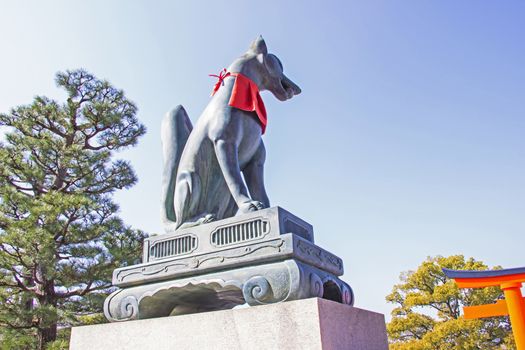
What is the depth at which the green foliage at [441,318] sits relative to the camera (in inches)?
509

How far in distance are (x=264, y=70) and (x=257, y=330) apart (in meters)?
2.06

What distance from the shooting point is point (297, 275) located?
2143mm

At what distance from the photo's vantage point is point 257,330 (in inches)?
82.0

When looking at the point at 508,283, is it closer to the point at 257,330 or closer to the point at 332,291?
the point at 332,291

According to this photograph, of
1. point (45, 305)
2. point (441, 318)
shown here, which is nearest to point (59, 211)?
point (45, 305)

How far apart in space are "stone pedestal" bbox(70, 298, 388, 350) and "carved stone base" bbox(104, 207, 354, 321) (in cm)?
12

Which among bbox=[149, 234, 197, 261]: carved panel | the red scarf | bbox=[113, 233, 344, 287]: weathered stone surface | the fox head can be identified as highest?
the fox head

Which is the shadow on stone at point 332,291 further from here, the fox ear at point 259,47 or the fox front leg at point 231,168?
the fox ear at point 259,47

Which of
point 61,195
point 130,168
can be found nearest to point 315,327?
point 61,195

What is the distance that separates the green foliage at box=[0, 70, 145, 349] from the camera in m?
7.91

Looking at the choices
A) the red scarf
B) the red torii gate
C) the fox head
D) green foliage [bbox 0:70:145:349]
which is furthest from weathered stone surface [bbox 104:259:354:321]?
green foliage [bbox 0:70:145:349]

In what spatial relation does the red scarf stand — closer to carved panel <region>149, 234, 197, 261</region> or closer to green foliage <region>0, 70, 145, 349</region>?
carved panel <region>149, 234, 197, 261</region>

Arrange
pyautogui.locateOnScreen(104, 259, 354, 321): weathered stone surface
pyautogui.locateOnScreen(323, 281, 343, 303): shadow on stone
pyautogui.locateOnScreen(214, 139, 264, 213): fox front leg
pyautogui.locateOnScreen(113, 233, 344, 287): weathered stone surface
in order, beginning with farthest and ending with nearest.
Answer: pyautogui.locateOnScreen(214, 139, 264, 213): fox front leg, pyautogui.locateOnScreen(323, 281, 343, 303): shadow on stone, pyautogui.locateOnScreen(113, 233, 344, 287): weathered stone surface, pyautogui.locateOnScreen(104, 259, 354, 321): weathered stone surface

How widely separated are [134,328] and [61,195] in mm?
6835
